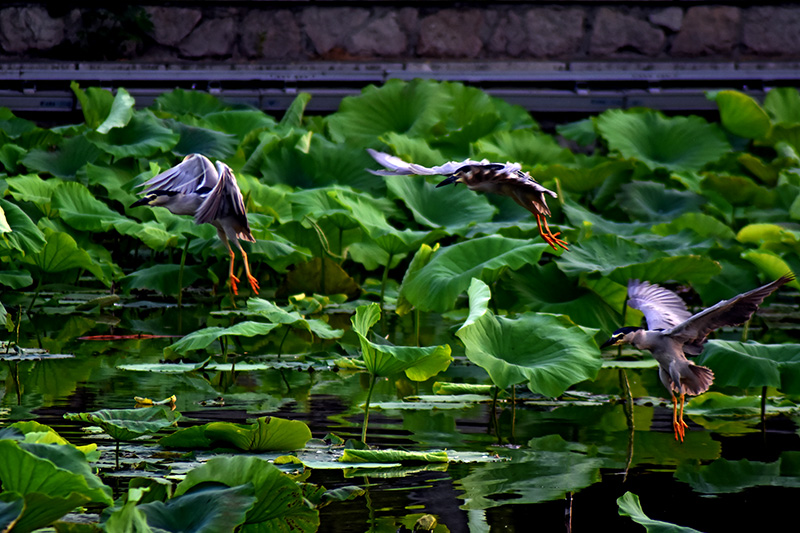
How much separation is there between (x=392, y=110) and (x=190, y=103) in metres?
1.32

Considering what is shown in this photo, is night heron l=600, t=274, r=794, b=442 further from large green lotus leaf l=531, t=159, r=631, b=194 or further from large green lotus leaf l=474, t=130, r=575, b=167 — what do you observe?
large green lotus leaf l=474, t=130, r=575, b=167

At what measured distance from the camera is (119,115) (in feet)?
17.2

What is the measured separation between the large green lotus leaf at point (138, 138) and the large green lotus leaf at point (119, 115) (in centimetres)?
10

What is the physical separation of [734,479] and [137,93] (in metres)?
5.43

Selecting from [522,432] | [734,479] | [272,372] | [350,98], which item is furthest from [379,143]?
[734,479]

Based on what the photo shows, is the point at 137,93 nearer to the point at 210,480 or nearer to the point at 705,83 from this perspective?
the point at 705,83

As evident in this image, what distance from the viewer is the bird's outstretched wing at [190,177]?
2.43 metres

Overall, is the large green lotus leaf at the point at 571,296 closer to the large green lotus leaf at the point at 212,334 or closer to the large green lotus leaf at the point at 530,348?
the large green lotus leaf at the point at 530,348

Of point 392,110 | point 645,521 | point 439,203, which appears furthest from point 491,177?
point 392,110

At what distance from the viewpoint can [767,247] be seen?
167 inches

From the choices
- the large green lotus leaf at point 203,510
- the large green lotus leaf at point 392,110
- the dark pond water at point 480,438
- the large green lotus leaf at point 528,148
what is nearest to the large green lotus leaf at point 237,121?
the large green lotus leaf at point 392,110

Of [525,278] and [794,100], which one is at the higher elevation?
[794,100]

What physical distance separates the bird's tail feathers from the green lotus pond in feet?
0.60

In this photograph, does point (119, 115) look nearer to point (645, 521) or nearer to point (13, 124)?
point (13, 124)
